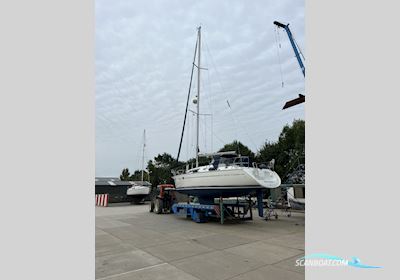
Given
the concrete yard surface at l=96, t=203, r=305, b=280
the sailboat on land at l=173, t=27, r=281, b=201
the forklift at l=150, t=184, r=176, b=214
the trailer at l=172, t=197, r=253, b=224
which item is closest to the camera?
the concrete yard surface at l=96, t=203, r=305, b=280

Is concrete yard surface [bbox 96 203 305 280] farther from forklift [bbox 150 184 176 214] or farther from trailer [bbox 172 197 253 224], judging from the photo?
forklift [bbox 150 184 176 214]

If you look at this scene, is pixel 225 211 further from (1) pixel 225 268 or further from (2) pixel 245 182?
(1) pixel 225 268

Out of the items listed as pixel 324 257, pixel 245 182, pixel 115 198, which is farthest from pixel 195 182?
pixel 115 198

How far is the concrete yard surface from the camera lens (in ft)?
15.7

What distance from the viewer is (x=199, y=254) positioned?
6125 millimetres

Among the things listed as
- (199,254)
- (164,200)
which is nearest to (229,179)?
(199,254)

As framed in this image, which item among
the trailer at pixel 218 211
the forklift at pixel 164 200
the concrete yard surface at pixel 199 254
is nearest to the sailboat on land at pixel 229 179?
the trailer at pixel 218 211

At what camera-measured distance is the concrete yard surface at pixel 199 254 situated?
4.80 m

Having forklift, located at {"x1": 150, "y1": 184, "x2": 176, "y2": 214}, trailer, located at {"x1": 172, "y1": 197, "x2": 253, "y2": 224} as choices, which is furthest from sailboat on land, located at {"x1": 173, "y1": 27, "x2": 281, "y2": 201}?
forklift, located at {"x1": 150, "y1": 184, "x2": 176, "y2": 214}

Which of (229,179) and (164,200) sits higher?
(229,179)

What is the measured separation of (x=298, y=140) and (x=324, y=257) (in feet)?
96.3

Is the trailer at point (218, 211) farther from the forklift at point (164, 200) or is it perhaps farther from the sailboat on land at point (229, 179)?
the forklift at point (164, 200)

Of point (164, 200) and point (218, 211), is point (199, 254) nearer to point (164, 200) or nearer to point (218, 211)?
point (218, 211)

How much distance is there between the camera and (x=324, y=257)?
203 centimetres
